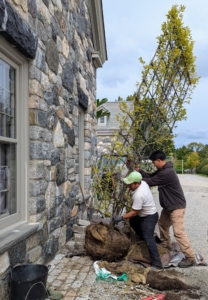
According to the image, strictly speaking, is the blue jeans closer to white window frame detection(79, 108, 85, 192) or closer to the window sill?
the window sill

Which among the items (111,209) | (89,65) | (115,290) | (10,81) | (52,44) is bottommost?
(115,290)

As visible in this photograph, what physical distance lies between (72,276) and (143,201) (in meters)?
1.48

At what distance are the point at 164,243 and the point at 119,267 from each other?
147 centimetres

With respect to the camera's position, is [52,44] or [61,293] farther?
[52,44]

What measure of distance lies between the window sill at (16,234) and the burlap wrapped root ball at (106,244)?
115 centimetres

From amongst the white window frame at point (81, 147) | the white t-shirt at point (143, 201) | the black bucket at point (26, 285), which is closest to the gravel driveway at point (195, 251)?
the black bucket at point (26, 285)

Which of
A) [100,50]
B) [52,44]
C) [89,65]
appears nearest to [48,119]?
[52,44]

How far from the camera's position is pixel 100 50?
8664 millimetres

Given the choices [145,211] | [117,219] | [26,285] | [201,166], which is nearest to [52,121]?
[145,211]

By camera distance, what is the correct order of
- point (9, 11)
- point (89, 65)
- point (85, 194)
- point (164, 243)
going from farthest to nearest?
point (89, 65) < point (85, 194) < point (164, 243) < point (9, 11)

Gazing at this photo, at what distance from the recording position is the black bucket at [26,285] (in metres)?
3.25

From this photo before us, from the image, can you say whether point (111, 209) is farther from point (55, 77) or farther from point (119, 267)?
point (55, 77)

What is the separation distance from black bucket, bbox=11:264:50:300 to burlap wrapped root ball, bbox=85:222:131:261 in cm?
144

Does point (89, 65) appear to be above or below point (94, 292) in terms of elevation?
above
